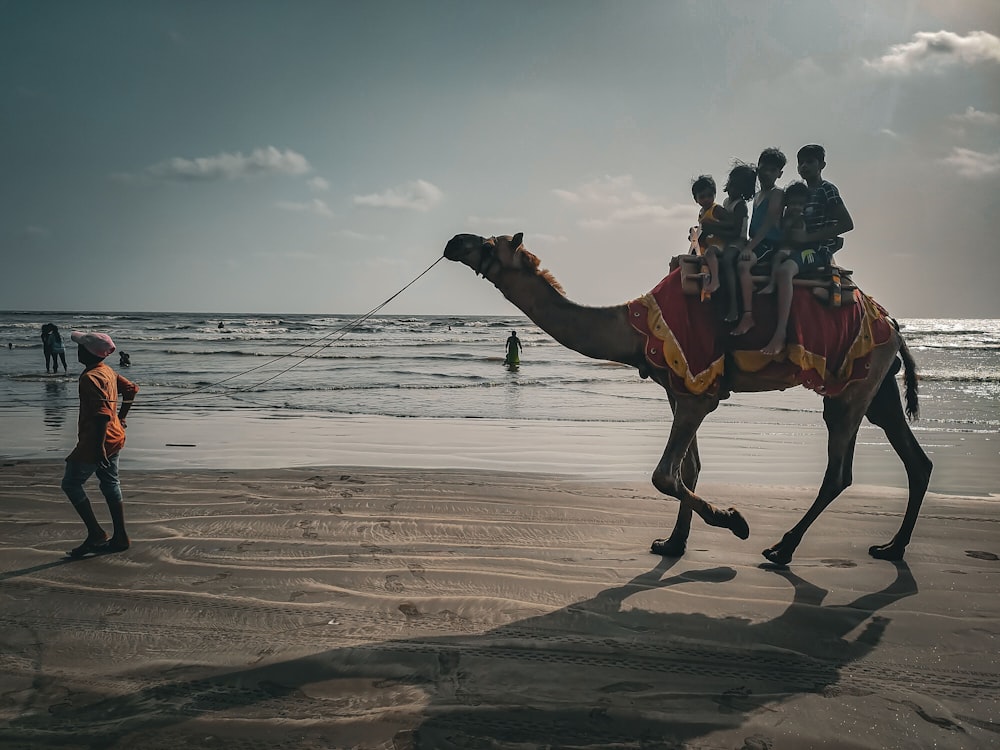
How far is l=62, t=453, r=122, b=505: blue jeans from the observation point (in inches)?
229

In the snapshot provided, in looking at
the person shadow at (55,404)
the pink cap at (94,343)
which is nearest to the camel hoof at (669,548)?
the pink cap at (94,343)

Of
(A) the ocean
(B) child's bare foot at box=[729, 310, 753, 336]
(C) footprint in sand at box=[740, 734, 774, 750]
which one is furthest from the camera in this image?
(A) the ocean

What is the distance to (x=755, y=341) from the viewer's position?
5.84 m

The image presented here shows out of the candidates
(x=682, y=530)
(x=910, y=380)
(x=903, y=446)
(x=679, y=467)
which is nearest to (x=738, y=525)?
(x=679, y=467)

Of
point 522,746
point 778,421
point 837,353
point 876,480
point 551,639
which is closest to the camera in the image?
point 522,746

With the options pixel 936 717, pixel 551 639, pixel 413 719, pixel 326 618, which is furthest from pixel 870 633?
pixel 326 618

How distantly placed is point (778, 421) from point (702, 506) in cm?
1134

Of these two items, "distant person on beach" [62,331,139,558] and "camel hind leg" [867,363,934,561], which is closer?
"distant person on beach" [62,331,139,558]

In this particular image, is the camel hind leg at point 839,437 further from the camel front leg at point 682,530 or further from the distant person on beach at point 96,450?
the distant person on beach at point 96,450

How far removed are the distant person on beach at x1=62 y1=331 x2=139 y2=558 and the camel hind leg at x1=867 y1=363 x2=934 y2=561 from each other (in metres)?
6.23

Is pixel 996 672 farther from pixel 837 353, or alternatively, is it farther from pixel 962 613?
pixel 837 353

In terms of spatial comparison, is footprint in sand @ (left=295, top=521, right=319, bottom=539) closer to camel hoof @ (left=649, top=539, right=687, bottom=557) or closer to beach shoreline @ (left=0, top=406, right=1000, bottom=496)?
camel hoof @ (left=649, top=539, right=687, bottom=557)

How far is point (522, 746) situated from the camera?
3.27 m

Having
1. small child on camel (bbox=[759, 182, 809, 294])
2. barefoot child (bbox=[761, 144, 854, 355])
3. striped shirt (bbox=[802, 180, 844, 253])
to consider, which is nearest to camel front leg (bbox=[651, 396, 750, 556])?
small child on camel (bbox=[759, 182, 809, 294])
